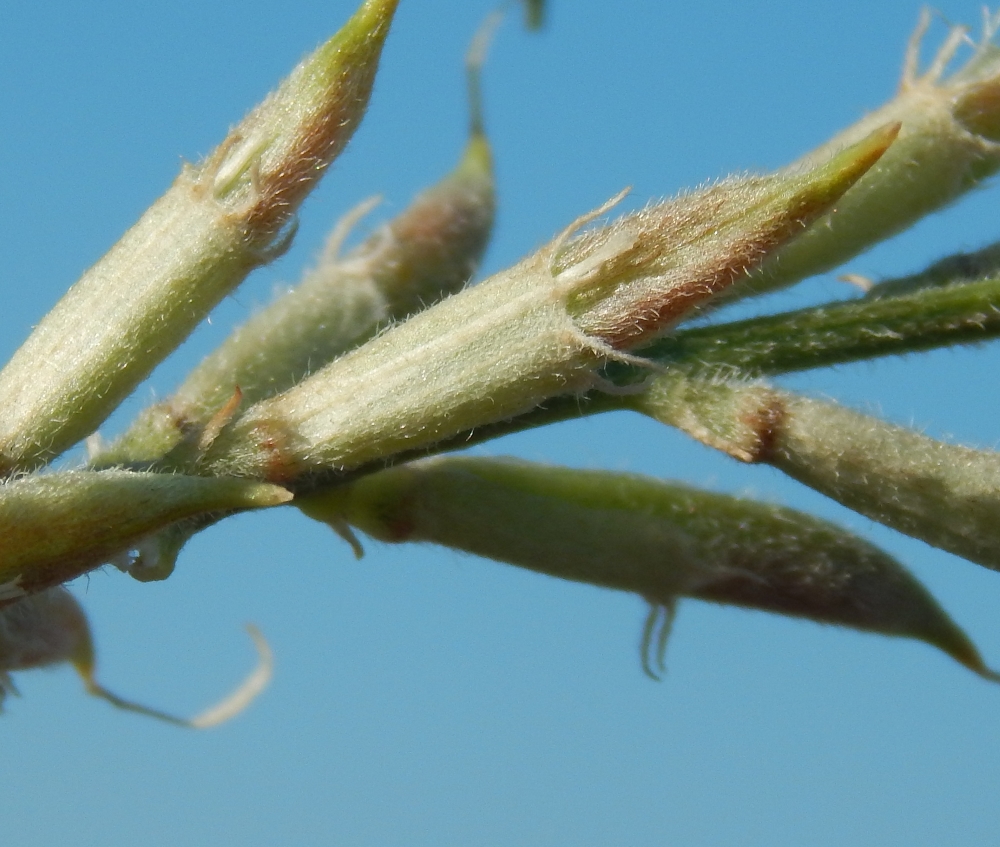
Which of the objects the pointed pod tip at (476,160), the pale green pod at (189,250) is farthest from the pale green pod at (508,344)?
the pointed pod tip at (476,160)

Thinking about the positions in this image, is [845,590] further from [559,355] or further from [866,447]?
[559,355]

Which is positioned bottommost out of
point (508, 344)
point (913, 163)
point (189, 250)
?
point (189, 250)

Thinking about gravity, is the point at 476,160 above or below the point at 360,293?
above

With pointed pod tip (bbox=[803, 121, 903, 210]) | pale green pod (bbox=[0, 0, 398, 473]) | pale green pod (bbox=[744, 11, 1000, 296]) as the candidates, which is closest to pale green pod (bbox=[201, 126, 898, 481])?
pointed pod tip (bbox=[803, 121, 903, 210])

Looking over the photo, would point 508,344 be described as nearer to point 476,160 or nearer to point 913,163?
point 913,163

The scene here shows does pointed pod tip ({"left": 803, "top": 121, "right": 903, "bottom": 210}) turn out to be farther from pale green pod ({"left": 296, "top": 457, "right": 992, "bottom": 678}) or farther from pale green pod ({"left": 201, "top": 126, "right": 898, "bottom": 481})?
pale green pod ({"left": 296, "top": 457, "right": 992, "bottom": 678})

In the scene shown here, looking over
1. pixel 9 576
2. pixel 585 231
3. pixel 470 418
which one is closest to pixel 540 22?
pixel 585 231

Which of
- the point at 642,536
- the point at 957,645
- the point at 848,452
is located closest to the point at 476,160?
the point at 642,536
